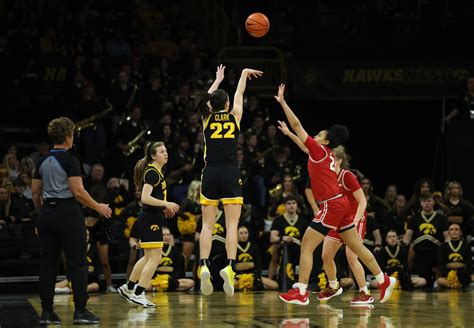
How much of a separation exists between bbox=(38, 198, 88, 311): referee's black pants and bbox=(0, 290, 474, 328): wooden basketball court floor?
426mm

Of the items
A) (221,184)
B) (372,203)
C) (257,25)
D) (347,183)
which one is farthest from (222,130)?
(372,203)

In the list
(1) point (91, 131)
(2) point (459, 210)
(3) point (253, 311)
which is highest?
(1) point (91, 131)

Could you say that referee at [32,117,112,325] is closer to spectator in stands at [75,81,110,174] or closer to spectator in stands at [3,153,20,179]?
spectator in stands at [3,153,20,179]

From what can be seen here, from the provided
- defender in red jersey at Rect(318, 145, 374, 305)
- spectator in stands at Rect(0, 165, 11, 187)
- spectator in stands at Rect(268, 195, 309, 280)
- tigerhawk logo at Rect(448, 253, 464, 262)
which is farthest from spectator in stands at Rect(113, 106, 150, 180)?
defender in red jersey at Rect(318, 145, 374, 305)

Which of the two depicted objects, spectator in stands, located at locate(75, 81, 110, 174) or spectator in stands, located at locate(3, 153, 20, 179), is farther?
spectator in stands, located at locate(75, 81, 110, 174)

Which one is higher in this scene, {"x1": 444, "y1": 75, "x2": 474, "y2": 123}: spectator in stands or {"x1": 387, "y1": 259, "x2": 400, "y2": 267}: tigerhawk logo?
{"x1": 444, "y1": 75, "x2": 474, "y2": 123}: spectator in stands

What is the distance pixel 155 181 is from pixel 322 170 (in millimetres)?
2050

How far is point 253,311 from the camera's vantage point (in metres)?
12.1

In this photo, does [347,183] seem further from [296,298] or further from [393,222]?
[393,222]

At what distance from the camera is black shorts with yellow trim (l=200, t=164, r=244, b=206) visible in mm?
11805

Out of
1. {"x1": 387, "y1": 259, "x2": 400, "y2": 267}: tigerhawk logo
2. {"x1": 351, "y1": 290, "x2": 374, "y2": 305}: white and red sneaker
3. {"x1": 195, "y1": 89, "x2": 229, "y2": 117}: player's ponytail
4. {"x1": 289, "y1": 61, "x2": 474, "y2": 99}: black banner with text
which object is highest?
{"x1": 289, "y1": 61, "x2": 474, "y2": 99}: black banner with text

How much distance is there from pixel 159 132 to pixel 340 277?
15.9 ft

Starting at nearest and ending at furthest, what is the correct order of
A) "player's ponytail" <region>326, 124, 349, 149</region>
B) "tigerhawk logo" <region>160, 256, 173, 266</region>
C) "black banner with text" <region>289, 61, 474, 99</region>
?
"player's ponytail" <region>326, 124, 349, 149</region> < "tigerhawk logo" <region>160, 256, 173, 266</region> < "black banner with text" <region>289, 61, 474, 99</region>

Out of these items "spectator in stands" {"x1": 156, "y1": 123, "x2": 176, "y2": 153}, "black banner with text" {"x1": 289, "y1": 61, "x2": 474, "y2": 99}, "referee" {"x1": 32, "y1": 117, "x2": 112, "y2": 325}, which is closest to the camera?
"referee" {"x1": 32, "y1": 117, "x2": 112, "y2": 325}
